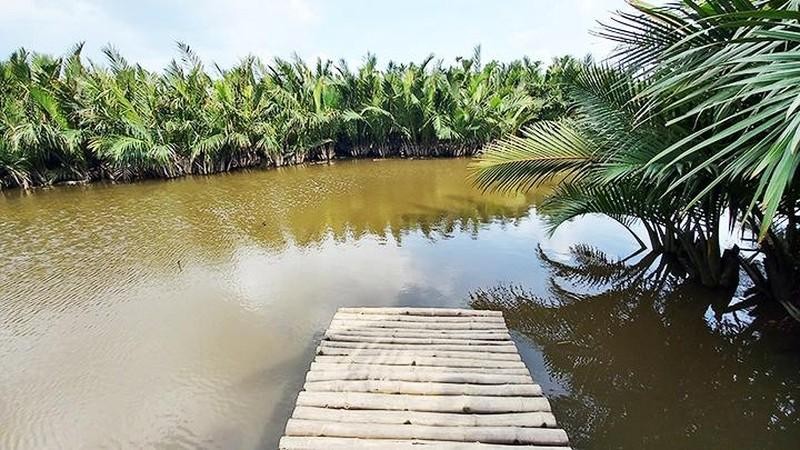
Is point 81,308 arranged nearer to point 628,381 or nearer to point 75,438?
point 75,438

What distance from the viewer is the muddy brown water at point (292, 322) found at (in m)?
2.93

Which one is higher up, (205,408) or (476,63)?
(476,63)

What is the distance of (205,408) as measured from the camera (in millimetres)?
3100

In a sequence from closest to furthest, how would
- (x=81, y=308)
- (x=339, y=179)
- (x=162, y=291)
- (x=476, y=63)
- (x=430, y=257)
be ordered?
(x=81, y=308) → (x=162, y=291) → (x=430, y=257) → (x=339, y=179) → (x=476, y=63)

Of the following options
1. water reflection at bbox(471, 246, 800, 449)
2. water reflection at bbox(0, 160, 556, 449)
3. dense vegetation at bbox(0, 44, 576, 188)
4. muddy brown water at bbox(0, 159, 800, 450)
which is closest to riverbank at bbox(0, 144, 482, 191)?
dense vegetation at bbox(0, 44, 576, 188)

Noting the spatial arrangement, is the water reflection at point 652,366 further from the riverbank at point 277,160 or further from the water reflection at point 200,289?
the riverbank at point 277,160

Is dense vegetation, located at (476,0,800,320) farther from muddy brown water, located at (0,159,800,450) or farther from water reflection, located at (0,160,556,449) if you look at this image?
water reflection, located at (0,160,556,449)

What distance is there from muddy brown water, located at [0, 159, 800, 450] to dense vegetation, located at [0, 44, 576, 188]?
3.65 metres

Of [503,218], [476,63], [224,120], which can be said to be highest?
[476,63]

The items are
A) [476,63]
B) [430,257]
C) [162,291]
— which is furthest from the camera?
[476,63]

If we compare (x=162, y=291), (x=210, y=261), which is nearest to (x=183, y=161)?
(x=210, y=261)

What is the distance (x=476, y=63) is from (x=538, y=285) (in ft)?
52.1

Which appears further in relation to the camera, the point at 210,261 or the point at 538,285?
the point at 210,261

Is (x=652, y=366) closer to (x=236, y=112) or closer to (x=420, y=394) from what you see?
(x=420, y=394)
